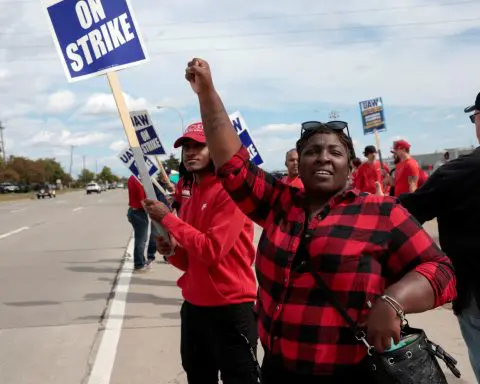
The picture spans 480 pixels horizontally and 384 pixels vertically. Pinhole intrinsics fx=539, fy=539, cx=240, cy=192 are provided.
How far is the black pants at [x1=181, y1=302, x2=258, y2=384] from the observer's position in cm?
283

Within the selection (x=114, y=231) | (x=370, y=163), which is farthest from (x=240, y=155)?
(x=114, y=231)

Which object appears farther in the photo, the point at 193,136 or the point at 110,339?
the point at 110,339

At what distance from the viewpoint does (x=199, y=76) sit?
6.68 ft

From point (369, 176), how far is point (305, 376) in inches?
393

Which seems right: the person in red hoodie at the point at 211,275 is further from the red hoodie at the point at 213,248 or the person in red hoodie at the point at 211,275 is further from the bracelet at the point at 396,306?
the bracelet at the point at 396,306

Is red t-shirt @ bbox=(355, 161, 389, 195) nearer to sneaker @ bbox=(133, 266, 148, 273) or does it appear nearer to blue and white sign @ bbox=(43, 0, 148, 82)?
sneaker @ bbox=(133, 266, 148, 273)

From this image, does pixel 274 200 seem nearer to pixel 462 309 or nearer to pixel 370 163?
pixel 462 309

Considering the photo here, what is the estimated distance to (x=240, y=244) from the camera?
3.09 metres

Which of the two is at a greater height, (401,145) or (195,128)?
(195,128)

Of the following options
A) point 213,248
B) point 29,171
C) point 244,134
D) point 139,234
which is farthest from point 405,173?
point 29,171

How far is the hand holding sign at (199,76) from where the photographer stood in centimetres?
204

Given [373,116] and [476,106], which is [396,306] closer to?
[476,106]

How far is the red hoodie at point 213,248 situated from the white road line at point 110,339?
1809 mm

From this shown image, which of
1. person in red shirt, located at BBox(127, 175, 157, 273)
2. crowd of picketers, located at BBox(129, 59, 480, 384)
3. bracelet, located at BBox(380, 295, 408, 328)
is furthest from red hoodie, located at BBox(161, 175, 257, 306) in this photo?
person in red shirt, located at BBox(127, 175, 157, 273)
